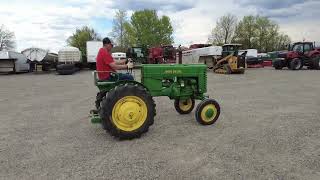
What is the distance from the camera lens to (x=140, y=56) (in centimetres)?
3462

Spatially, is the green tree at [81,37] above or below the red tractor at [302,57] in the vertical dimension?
above

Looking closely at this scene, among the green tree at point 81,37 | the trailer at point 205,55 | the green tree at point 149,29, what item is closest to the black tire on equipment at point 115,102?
the trailer at point 205,55

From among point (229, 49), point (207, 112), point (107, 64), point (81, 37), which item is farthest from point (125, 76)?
point (81, 37)

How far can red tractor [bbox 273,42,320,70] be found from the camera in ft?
91.1

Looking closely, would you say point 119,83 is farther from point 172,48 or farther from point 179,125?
point 172,48

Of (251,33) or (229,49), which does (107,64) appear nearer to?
(229,49)

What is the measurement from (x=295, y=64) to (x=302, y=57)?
0.92 meters

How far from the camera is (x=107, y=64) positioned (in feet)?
22.7

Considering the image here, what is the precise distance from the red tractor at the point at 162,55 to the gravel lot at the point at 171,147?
77.8ft

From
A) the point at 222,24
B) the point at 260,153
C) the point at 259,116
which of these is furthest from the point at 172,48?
the point at 222,24

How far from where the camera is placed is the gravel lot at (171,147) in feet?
15.8

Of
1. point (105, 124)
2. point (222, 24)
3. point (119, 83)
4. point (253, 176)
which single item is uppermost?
point (222, 24)

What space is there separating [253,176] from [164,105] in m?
5.45

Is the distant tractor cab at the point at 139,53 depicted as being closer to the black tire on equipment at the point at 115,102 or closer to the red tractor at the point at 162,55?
the red tractor at the point at 162,55
